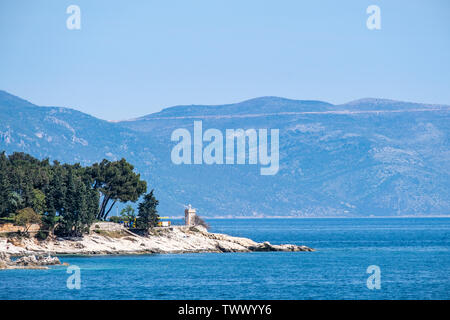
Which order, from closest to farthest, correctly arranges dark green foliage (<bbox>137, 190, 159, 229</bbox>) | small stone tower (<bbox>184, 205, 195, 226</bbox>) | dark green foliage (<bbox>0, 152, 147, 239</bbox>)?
dark green foliage (<bbox>0, 152, 147, 239</bbox>) → dark green foliage (<bbox>137, 190, 159, 229</bbox>) → small stone tower (<bbox>184, 205, 195, 226</bbox>)

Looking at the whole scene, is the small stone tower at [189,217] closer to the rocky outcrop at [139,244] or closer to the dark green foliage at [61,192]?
the rocky outcrop at [139,244]

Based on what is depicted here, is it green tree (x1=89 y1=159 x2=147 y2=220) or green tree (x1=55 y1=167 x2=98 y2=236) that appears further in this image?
green tree (x1=89 y1=159 x2=147 y2=220)

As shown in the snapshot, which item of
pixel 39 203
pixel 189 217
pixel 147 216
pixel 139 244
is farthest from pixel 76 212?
pixel 189 217

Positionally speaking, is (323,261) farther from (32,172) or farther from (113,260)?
(32,172)

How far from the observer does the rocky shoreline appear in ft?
355

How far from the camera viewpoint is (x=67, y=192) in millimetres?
120000

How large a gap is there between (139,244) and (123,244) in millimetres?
2698

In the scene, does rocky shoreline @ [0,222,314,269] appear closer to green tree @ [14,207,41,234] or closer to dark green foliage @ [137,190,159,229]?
dark green foliage @ [137,190,159,229]

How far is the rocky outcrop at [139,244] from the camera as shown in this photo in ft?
366

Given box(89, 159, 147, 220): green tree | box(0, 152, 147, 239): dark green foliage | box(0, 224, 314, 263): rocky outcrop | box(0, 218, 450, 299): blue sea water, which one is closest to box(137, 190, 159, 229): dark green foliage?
box(0, 224, 314, 263): rocky outcrop

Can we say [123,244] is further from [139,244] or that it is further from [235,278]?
[235,278]

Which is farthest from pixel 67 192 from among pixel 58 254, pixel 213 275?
pixel 213 275

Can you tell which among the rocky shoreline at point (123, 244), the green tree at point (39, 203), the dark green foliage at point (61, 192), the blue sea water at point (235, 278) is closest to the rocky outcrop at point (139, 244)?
the rocky shoreline at point (123, 244)
